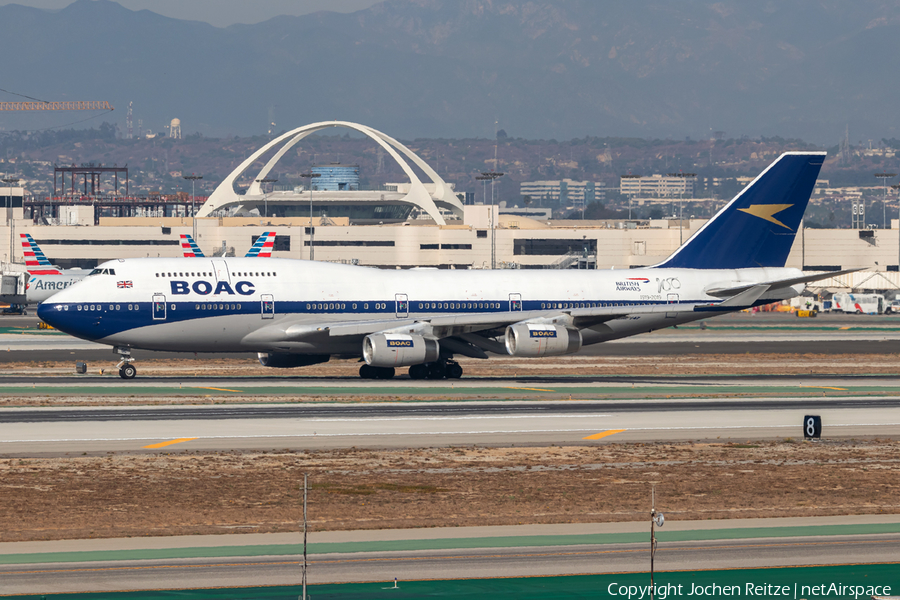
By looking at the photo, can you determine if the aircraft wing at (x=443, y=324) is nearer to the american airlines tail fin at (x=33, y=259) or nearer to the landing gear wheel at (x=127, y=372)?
the landing gear wheel at (x=127, y=372)

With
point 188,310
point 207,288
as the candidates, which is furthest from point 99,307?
point 207,288

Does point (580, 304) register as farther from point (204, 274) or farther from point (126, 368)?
point (126, 368)

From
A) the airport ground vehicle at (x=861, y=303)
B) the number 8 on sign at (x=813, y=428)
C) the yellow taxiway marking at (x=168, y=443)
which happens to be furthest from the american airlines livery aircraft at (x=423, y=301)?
the airport ground vehicle at (x=861, y=303)

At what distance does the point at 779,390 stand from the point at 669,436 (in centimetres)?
1682

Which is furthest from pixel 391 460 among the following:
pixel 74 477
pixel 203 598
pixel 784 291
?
pixel 784 291

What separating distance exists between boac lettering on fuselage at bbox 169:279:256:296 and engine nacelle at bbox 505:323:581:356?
476 inches

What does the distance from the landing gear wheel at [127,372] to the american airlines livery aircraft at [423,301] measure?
0.08 m

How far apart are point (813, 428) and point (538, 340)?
1741 centimetres

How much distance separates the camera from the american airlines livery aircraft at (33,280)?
118438 millimetres

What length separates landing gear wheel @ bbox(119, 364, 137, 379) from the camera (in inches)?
2197

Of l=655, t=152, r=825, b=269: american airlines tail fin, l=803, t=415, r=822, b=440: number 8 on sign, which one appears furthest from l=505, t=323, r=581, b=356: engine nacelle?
l=803, t=415, r=822, b=440: number 8 on sign

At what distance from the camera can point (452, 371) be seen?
57.6 metres

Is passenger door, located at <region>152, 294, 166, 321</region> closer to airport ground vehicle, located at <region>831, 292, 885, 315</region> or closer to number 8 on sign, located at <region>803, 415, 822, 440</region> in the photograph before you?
number 8 on sign, located at <region>803, 415, 822, 440</region>

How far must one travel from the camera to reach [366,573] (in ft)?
69.4
